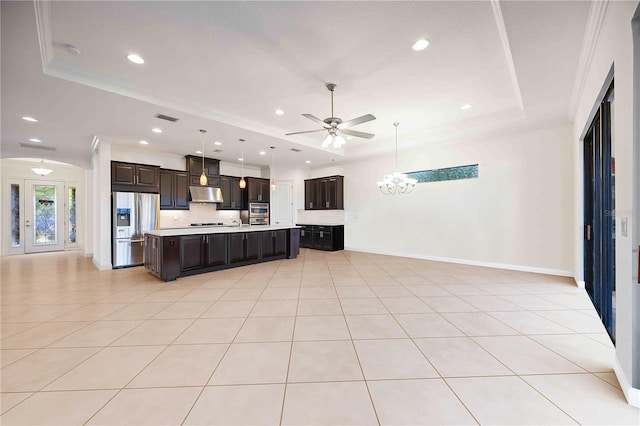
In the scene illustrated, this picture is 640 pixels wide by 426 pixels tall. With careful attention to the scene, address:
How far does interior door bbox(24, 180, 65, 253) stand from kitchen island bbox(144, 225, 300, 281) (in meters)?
6.06

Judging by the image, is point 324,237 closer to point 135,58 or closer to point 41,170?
point 135,58

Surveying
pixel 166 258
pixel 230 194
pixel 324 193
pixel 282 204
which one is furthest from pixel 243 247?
pixel 324 193

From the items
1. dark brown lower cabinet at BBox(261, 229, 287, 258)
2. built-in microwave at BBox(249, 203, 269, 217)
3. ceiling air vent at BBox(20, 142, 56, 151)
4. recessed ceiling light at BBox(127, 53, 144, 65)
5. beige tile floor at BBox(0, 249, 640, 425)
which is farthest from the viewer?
built-in microwave at BBox(249, 203, 269, 217)

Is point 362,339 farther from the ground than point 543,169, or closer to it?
closer to it

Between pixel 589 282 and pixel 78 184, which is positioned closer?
pixel 589 282

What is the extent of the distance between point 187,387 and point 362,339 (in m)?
1.47

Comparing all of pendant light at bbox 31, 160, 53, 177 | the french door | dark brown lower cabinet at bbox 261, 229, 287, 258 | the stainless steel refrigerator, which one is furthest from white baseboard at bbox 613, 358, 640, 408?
pendant light at bbox 31, 160, 53, 177

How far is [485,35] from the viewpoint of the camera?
260 centimetres

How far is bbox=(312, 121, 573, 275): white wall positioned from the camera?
15.4ft

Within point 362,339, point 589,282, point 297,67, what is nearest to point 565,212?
point 589,282

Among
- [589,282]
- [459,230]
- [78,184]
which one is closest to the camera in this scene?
[589,282]

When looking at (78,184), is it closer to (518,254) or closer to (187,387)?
(187,387)

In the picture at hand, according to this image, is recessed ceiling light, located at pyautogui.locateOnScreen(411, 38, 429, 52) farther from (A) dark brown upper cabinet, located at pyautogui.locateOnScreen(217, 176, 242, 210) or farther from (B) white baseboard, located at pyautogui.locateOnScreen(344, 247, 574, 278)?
(A) dark brown upper cabinet, located at pyautogui.locateOnScreen(217, 176, 242, 210)

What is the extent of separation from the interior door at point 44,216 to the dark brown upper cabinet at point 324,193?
327 inches
